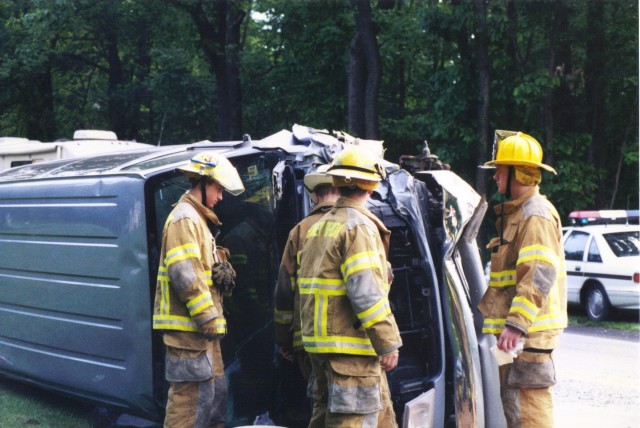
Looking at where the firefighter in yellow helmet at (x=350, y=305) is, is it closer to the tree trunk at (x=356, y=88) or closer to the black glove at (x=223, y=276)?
the black glove at (x=223, y=276)

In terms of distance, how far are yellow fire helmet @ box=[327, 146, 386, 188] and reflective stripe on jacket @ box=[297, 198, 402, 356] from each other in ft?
0.37

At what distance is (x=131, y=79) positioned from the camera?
27688 millimetres

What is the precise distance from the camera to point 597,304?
13.6 m

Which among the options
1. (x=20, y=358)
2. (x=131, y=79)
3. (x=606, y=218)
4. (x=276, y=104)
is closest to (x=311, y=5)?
(x=276, y=104)

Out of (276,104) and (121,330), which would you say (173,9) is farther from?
(121,330)

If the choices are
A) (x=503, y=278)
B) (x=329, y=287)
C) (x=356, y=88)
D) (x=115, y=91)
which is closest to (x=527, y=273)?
(x=503, y=278)

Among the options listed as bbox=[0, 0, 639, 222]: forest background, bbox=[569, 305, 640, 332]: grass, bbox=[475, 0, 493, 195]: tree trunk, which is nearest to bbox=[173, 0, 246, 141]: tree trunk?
bbox=[0, 0, 639, 222]: forest background

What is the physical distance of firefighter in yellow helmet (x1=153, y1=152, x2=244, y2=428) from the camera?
471 cm

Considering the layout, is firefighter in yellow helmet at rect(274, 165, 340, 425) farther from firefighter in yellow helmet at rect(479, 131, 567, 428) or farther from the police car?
the police car

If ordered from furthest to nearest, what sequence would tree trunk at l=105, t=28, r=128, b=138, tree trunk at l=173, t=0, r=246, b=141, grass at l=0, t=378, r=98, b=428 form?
tree trunk at l=105, t=28, r=128, b=138
tree trunk at l=173, t=0, r=246, b=141
grass at l=0, t=378, r=98, b=428

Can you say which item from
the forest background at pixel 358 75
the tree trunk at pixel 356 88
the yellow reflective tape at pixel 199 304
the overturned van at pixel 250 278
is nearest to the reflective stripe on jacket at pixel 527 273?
the overturned van at pixel 250 278

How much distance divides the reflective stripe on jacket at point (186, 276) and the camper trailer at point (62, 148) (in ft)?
18.8

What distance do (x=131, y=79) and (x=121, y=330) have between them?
23.5m

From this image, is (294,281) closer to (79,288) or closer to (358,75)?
(79,288)
